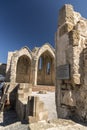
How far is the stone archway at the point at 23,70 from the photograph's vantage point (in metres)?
23.8

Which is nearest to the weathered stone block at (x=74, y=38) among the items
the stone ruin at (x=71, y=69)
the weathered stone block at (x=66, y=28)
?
the stone ruin at (x=71, y=69)

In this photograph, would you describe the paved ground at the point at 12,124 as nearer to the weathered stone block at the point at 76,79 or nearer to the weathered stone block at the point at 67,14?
the weathered stone block at the point at 76,79

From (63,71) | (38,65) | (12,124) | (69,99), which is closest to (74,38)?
(63,71)

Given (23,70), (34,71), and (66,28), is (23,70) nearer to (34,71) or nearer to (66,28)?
(34,71)

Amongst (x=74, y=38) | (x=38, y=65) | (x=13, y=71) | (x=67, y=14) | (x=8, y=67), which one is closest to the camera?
(x=74, y=38)

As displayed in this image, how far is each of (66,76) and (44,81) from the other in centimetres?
2012

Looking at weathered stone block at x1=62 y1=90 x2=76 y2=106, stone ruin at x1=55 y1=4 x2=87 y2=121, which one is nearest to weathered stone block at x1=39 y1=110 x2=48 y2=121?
stone ruin at x1=55 y1=4 x2=87 y2=121

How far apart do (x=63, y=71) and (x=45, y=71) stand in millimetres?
20082

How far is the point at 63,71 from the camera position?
4.24 metres

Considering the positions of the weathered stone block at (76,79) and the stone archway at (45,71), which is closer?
the weathered stone block at (76,79)

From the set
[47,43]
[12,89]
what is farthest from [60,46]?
[47,43]

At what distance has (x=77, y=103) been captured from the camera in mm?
3879

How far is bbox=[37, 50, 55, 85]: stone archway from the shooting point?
2373 centimetres

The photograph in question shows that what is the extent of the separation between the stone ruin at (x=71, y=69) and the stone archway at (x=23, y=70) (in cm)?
1952
